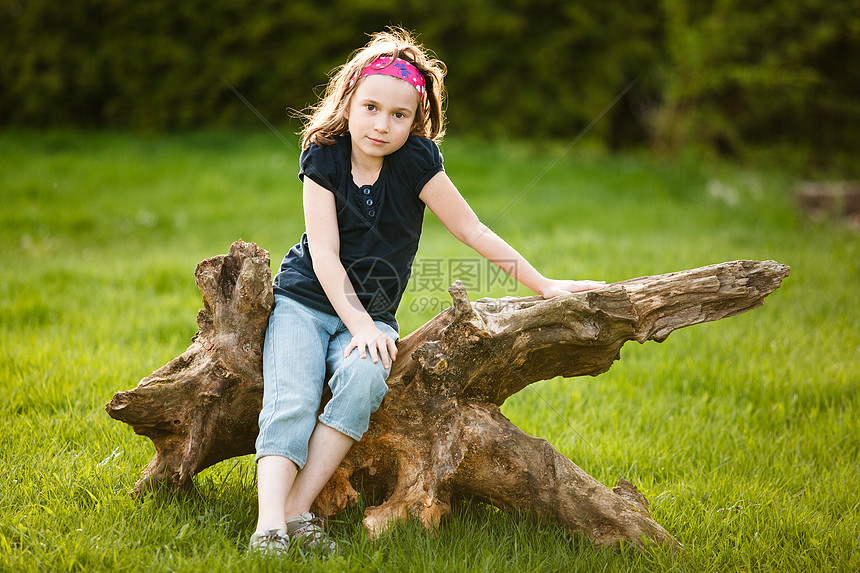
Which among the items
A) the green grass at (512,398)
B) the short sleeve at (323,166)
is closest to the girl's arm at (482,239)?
the short sleeve at (323,166)

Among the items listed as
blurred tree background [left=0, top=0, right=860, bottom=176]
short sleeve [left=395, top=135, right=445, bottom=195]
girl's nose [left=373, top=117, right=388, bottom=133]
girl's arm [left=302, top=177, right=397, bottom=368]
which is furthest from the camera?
blurred tree background [left=0, top=0, right=860, bottom=176]

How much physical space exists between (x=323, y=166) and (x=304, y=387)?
822 millimetres

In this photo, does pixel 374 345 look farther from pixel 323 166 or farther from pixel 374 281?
pixel 323 166

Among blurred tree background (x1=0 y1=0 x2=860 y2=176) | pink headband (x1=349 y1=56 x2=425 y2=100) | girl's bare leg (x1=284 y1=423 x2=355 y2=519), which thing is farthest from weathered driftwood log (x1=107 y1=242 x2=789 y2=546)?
blurred tree background (x1=0 y1=0 x2=860 y2=176)

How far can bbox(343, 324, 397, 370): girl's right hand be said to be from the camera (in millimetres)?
2408

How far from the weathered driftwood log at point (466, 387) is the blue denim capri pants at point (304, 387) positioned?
12 centimetres

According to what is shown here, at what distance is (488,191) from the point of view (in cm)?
820

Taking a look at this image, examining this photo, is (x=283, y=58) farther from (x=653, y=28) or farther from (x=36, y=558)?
(x=36, y=558)

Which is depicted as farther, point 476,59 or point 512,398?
point 476,59

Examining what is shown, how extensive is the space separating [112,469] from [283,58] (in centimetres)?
832

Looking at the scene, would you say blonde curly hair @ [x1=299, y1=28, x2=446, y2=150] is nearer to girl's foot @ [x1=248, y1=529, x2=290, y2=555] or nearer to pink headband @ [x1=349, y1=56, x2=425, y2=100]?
pink headband @ [x1=349, y1=56, x2=425, y2=100]

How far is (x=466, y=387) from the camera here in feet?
8.07

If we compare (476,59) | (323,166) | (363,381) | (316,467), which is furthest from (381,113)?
(476,59)

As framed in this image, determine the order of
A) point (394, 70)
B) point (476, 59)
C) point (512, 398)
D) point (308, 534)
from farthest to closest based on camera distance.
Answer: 1. point (476, 59)
2. point (512, 398)
3. point (394, 70)
4. point (308, 534)
